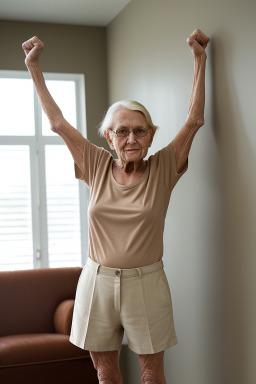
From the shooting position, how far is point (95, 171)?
2.54m

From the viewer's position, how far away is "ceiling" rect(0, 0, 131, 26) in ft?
12.3

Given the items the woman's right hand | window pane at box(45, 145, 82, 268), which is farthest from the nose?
window pane at box(45, 145, 82, 268)

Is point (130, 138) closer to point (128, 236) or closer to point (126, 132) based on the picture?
point (126, 132)

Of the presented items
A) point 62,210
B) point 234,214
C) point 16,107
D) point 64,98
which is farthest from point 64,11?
point 234,214

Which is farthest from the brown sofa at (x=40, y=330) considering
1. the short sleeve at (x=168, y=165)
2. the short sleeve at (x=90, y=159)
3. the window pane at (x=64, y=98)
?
the short sleeve at (x=168, y=165)

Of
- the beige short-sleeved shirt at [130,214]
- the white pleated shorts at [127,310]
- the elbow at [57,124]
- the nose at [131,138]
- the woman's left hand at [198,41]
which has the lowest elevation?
the white pleated shorts at [127,310]

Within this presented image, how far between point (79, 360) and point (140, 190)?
1.57 meters

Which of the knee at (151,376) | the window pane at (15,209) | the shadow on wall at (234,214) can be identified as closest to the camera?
the shadow on wall at (234,214)

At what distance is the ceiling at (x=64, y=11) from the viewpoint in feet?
12.3

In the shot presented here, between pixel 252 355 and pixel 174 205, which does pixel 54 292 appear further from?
pixel 252 355

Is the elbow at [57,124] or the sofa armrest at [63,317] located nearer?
the elbow at [57,124]

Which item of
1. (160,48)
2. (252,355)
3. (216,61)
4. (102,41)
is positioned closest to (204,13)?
(216,61)

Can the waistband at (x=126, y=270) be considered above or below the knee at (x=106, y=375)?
above

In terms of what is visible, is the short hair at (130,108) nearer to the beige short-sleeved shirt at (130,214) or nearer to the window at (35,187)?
the beige short-sleeved shirt at (130,214)
